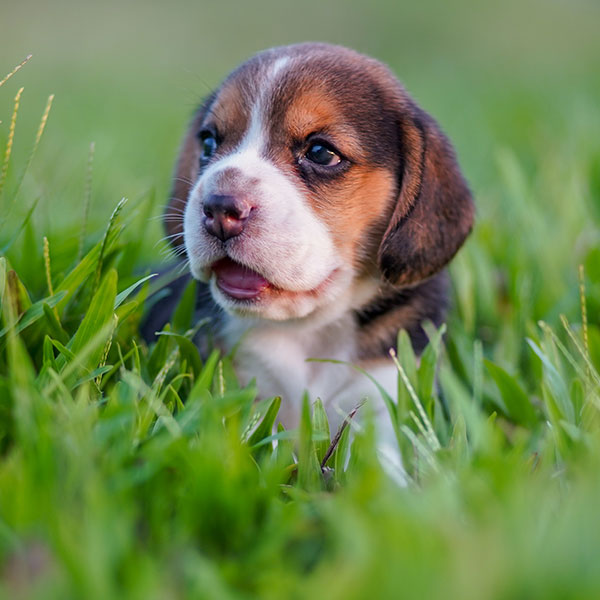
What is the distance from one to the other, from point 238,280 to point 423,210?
77cm

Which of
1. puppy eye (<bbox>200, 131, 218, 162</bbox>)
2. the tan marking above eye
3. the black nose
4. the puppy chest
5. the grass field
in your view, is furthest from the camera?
puppy eye (<bbox>200, 131, 218, 162</bbox>)

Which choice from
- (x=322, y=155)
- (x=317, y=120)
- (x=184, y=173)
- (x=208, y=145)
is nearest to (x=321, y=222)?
(x=322, y=155)

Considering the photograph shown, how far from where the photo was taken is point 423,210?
3.30 meters

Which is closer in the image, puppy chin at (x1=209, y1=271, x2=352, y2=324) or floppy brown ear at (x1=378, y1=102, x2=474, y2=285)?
puppy chin at (x1=209, y1=271, x2=352, y2=324)

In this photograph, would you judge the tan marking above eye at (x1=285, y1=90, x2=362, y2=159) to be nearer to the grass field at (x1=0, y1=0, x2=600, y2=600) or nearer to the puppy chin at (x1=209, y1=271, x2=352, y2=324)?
the puppy chin at (x1=209, y1=271, x2=352, y2=324)

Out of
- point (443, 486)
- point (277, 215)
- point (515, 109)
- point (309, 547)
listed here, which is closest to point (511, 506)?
point (443, 486)

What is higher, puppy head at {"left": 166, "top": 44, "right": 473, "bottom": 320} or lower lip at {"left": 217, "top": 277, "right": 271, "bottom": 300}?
puppy head at {"left": 166, "top": 44, "right": 473, "bottom": 320}

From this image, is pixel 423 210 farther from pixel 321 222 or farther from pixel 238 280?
pixel 238 280

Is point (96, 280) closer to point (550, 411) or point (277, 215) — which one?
point (277, 215)

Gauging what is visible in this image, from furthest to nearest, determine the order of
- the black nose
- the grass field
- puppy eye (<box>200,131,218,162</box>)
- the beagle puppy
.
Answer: puppy eye (<box>200,131,218,162</box>) → the beagle puppy → the black nose → the grass field

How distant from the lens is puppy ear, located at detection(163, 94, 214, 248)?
3693 mm

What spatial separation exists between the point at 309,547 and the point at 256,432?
29.2 inches

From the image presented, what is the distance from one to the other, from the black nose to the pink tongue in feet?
0.64

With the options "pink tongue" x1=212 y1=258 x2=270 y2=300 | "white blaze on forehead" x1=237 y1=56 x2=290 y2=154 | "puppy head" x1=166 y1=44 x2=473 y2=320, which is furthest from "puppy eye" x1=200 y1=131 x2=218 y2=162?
"pink tongue" x1=212 y1=258 x2=270 y2=300
